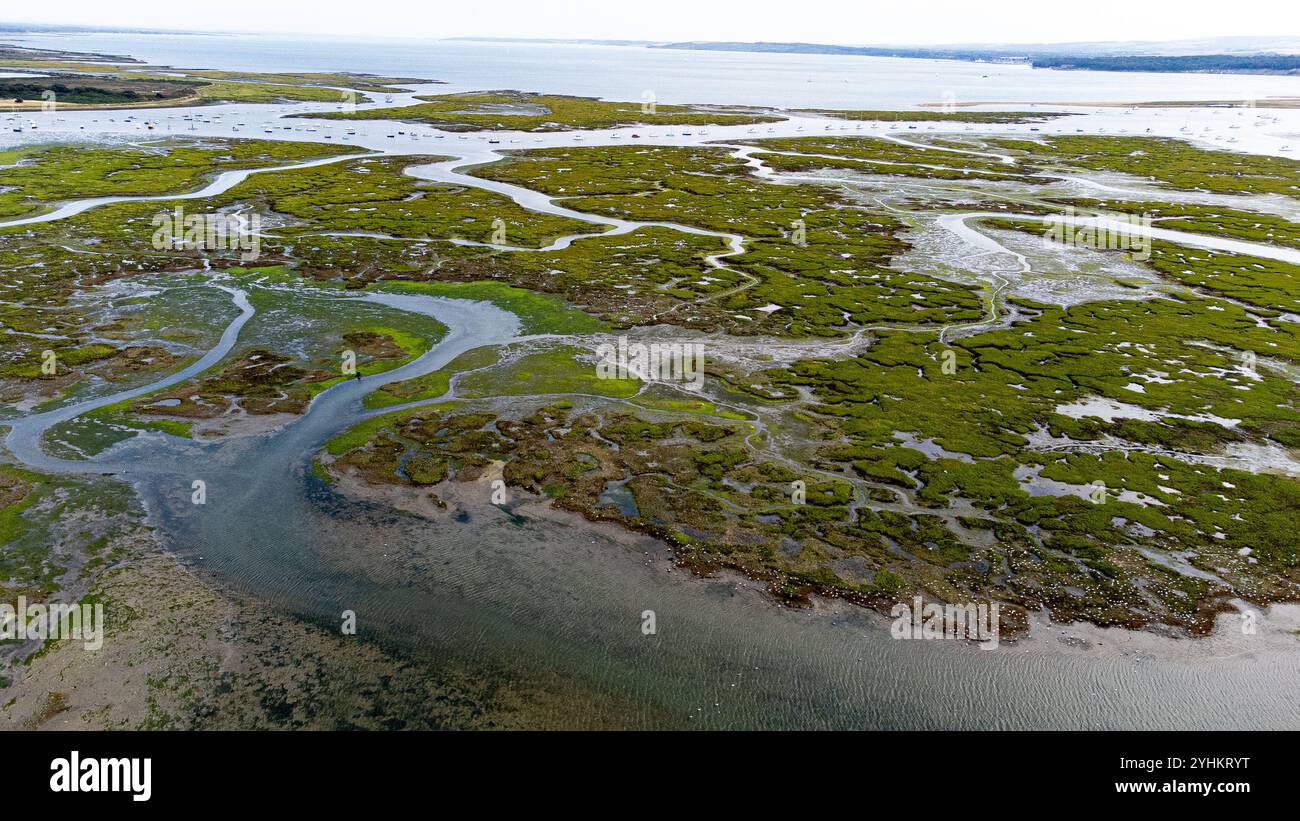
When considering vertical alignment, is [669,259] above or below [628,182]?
below

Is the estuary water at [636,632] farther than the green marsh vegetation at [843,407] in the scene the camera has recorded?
No

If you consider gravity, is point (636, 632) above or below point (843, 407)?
below

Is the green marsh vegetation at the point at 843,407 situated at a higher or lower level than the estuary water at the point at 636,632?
higher

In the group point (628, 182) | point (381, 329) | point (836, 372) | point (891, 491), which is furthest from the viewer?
point (628, 182)

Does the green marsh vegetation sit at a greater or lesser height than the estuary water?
greater

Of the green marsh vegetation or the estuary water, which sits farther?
the green marsh vegetation

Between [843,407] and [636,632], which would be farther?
[843,407]

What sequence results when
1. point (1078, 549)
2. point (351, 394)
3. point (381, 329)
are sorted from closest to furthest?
point (1078, 549) < point (351, 394) < point (381, 329)

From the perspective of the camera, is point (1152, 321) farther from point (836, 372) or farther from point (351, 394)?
point (351, 394)

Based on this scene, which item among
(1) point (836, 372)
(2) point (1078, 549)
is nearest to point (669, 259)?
(1) point (836, 372)
